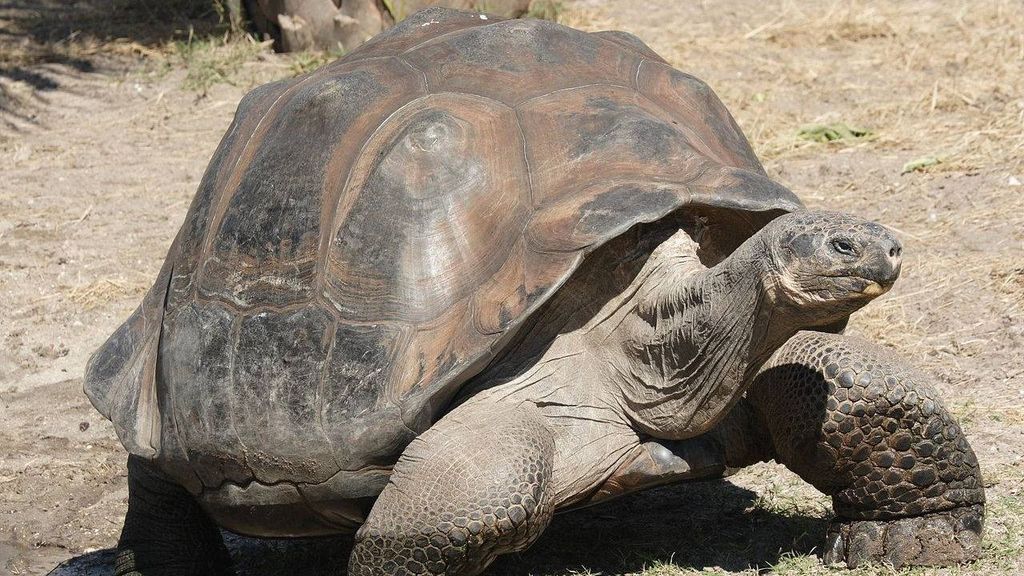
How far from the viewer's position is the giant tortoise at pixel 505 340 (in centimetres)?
305

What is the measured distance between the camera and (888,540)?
330 centimetres

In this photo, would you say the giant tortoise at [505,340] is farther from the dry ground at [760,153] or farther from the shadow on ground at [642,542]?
the dry ground at [760,153]

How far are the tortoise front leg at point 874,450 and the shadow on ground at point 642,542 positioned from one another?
0.26 metres

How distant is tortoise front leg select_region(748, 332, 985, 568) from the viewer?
10.4 feet

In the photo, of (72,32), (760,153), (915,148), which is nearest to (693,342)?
(760,153)

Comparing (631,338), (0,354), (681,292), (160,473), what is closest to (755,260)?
(681,292)

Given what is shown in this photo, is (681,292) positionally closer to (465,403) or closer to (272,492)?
(465,403)

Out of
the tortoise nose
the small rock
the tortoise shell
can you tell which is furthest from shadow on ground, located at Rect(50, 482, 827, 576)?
the small rock

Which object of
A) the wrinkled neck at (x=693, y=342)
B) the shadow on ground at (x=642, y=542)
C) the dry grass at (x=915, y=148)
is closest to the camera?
the wrinkled neck at (x=693, y=342)

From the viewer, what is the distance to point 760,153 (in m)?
6.90

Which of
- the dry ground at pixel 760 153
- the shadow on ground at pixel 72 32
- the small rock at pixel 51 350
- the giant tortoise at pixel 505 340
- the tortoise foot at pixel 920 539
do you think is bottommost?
the small rock at pixel 51 350

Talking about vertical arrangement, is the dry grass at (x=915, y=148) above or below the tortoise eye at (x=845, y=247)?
below

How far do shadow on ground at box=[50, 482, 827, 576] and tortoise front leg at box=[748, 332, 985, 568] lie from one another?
0.86 feet

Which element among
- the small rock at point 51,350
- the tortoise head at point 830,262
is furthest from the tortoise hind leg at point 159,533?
the tortoise head at point 830,262
